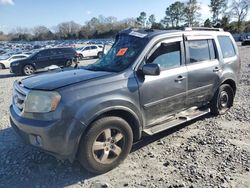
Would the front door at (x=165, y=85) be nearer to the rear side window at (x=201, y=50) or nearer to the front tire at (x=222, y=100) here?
the rear side window at (x=201, y=50)

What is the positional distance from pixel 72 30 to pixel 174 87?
133636 millimetres

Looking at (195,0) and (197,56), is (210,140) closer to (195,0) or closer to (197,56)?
(197,56)

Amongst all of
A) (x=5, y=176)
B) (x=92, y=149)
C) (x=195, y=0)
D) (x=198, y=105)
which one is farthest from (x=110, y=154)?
(x=195, y=0)

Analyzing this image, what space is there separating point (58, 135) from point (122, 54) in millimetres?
1770

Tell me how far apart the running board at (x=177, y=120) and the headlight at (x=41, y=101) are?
5.10 ft

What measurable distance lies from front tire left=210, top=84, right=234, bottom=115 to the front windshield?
2.35 m

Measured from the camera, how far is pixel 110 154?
3.96 m

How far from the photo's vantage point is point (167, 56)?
461cm

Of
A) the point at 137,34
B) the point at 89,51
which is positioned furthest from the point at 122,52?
the point at 89,51

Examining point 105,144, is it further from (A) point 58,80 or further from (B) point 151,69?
(B) point 151,69

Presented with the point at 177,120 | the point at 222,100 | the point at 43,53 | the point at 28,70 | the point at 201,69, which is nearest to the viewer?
the point at 177,120

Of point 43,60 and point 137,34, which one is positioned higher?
point 137,34

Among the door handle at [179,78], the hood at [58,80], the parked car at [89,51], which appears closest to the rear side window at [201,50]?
the door handle at [179,78]

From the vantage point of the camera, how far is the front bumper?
3.40 m
